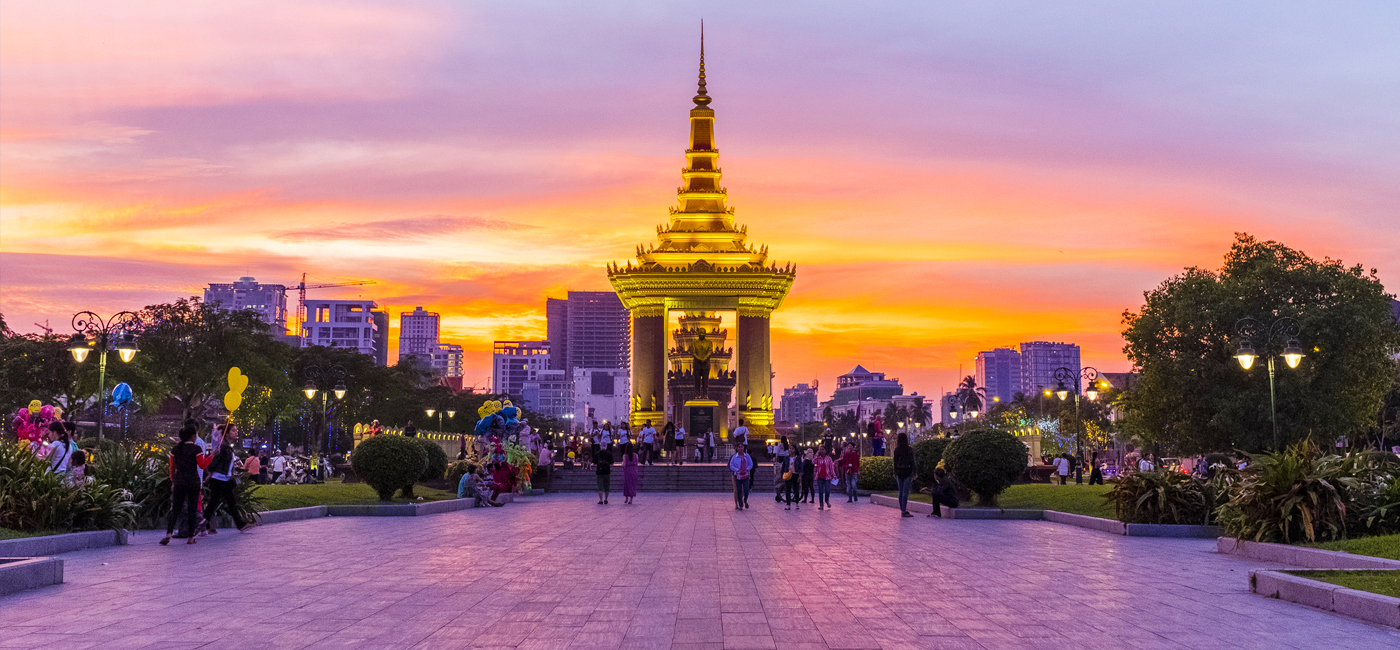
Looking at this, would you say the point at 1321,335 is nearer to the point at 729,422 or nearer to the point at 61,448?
the point at 729,422

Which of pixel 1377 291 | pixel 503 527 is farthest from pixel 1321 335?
pixel 503 527

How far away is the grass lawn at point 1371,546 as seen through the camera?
1378 cm

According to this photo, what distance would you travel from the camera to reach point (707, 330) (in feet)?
241

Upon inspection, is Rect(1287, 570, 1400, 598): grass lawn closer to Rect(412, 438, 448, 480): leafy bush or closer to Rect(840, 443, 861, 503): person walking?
Rect(412, 438, 448, 480): leafy bush

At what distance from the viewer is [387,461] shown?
2648 cm

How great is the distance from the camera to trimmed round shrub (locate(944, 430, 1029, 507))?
26.2 metres

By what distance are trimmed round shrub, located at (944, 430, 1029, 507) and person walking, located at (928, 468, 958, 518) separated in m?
0.47

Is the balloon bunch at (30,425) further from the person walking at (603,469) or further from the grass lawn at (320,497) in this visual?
the person walking at (603,469)

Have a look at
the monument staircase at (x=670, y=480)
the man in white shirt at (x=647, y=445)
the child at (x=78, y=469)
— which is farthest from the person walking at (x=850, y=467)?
the child at (x=78, y=469)

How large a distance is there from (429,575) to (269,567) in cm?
206

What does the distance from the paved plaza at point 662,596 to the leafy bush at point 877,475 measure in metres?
18.7

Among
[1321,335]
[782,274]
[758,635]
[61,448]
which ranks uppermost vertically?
[782,274]

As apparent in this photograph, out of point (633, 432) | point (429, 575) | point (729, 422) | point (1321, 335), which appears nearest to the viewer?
point (429, 575)

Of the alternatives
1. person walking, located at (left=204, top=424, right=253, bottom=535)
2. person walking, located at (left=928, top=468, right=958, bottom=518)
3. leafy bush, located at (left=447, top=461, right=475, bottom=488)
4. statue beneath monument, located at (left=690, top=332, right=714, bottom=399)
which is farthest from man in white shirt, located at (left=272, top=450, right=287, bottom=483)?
statue beneath monument, located at (left=690, top=332, right=714, bottom=399)
